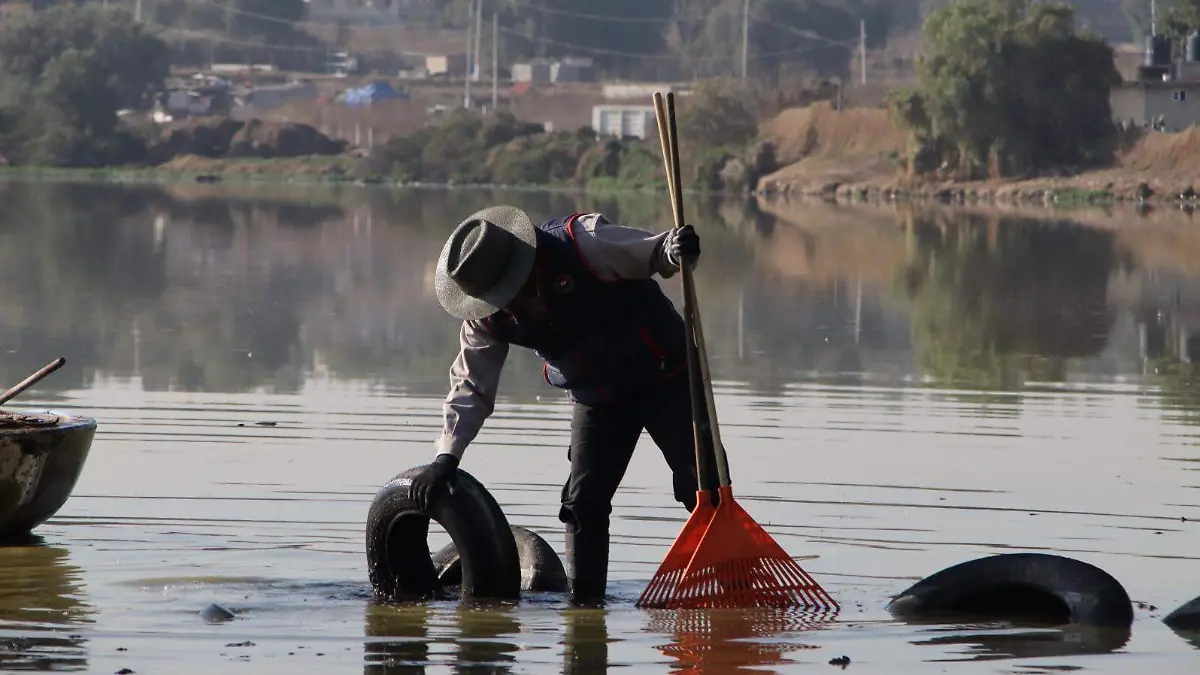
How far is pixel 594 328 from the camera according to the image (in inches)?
358

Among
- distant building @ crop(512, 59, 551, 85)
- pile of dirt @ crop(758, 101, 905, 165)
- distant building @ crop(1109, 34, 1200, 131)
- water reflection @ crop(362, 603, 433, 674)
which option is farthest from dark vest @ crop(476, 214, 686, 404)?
distant building @ crop(512, 59, 551, 85)

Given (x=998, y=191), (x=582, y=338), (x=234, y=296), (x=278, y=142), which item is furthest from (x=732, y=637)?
(x=278, y=142)

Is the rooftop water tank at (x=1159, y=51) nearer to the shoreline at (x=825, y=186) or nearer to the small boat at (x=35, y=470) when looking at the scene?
the shoreline at (x=825, y=186)

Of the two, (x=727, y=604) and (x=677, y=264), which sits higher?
(x=677, y=264)

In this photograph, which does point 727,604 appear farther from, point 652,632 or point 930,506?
point 930,506

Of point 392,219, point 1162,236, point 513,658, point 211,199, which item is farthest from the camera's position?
point 211,199

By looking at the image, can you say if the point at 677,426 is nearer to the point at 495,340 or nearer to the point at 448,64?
the point at 495,340

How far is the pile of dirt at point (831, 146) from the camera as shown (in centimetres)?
8375

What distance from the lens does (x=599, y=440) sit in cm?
935

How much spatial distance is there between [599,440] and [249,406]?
21.4ft

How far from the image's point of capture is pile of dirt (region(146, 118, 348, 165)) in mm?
104375

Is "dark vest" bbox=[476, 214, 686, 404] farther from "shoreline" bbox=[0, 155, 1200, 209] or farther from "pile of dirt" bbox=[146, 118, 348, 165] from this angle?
"pile of dirt" bbox=[146, 118, 348, 165]

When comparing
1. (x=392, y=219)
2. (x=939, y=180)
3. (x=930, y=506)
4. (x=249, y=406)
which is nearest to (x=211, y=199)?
(x=392, y=219)

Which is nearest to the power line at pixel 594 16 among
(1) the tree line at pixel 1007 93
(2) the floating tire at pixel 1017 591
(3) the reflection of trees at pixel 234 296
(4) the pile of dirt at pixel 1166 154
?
(1) the tree line at pixel 1007 93
